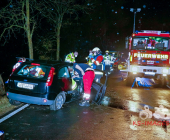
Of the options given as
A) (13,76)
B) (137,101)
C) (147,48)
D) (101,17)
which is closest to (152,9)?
(101,17)

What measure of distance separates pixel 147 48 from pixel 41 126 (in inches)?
332

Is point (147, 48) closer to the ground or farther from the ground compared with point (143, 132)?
farther from the ground

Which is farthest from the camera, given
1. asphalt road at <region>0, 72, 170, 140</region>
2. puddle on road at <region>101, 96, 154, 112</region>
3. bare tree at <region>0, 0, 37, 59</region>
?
bare tree at <region>0, 0, 37, 59</region>

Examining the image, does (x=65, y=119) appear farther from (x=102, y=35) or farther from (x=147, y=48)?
(x=102, y=35)

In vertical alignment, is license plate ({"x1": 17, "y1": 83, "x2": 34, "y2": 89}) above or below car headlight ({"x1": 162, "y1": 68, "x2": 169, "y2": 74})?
below

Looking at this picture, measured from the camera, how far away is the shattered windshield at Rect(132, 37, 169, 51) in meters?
10.9

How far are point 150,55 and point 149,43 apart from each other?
2.39 feet

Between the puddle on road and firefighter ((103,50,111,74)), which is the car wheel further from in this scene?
the puddle on road

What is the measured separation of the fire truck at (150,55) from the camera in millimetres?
10836

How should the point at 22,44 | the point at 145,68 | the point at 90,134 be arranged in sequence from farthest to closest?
the point at 22,44 → the point at 145,68 → the point at 90,134

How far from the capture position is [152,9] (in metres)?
30.0

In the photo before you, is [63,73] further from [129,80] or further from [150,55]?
[150,55]

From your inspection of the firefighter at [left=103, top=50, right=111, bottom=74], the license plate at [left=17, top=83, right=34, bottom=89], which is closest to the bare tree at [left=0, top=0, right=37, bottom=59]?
the firefighter at [left=103, top=50, right=111, bottom=74]

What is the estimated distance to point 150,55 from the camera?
35.8 feet
